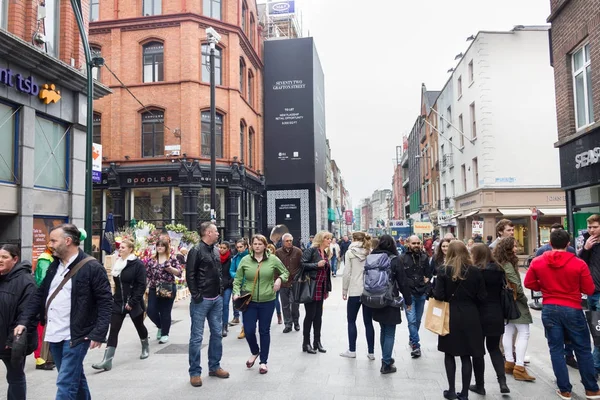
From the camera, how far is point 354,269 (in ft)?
22.4

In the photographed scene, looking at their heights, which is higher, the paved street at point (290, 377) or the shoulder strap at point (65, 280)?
the shoulder strap at point (65, 280)

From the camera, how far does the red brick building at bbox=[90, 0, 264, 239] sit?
2297cm

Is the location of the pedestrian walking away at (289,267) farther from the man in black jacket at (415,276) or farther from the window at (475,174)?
the window at (475,174)

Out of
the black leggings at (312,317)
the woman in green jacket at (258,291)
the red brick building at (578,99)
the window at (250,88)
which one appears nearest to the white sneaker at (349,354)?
the black leggings at (312,317)

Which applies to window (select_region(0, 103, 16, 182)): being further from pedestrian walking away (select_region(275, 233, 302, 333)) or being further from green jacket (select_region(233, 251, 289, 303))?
green jacket (select_region(233, 251, 289, 303))

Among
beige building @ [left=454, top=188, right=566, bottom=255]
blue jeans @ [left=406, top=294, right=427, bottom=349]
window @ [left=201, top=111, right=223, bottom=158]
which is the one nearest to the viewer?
blue jeans @ [left=406, top=294, right=427, bottom=349]

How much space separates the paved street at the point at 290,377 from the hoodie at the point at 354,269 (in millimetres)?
1027

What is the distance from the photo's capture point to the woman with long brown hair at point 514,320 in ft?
18.8

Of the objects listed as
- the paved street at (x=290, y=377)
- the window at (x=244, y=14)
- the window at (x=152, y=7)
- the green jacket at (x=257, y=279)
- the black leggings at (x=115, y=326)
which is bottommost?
the paved street at (x=290, y=377)

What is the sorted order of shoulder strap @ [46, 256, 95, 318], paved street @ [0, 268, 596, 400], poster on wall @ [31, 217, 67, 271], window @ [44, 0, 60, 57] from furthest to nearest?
window @ [44, 0, 60, 57], poster on wall @ [31, 217, 67, 271], paved street @ [0, 268, 596, 400], shoulder strap @ [46, 256, 95, 318]

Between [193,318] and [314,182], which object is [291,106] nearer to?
[314,182]

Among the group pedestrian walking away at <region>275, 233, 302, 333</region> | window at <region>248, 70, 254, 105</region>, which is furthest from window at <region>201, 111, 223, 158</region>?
pedestrian walking away at <region>275, 233, 302, 333</region>

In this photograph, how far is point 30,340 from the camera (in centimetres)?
417

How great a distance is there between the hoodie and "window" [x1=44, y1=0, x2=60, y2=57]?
9.25 meters
